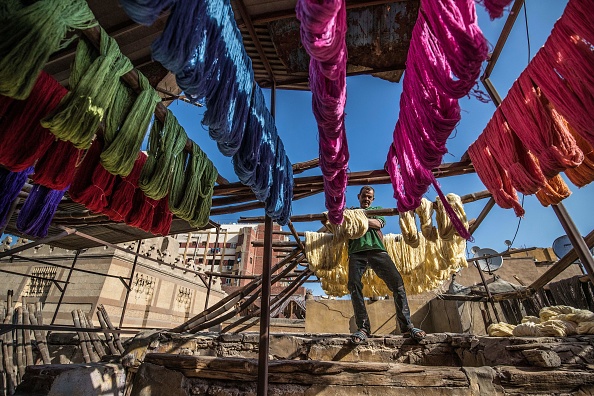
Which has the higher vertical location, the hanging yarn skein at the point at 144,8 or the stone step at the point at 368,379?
the hanging yarn skein at the point at 144,8

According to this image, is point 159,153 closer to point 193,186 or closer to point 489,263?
point 193,186

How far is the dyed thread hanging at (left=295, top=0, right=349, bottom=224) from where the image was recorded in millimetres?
1243

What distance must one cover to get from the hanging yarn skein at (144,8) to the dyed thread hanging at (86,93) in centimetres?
56

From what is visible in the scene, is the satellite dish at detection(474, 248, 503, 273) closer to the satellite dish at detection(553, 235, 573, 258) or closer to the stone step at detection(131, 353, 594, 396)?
the satellite dish at detection(553, 235, 573, 258)

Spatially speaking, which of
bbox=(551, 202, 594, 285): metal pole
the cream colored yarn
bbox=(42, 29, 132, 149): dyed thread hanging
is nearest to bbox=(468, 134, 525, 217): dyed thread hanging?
bbox=(551, 202, 594, 285): metal pole

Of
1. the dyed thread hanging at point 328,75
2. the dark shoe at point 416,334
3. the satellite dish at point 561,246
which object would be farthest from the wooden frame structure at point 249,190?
the satellite dish at point 561,246

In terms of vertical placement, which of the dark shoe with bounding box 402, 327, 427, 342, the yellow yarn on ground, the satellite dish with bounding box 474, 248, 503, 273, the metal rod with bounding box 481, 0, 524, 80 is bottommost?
the dark shoe with bounding box 402, 327, 427, 342

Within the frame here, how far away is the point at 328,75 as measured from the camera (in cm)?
168

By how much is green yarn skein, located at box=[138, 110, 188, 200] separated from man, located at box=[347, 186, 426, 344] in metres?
3.20

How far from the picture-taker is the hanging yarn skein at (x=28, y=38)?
3.92 feet

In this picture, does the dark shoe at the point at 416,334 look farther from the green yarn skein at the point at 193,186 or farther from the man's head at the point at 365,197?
the green yarn skein at the point at 193,186

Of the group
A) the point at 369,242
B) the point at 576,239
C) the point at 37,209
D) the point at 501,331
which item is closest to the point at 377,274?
the point at 369,242

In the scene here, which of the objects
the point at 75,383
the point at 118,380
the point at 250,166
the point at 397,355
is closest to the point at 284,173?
the point at 250,166

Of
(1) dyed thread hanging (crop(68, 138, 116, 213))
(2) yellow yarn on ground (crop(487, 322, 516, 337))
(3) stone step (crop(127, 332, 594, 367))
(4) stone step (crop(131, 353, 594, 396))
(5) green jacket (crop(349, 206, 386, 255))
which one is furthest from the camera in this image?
(5) green jacket (crop(349, 206, 386, 255))
